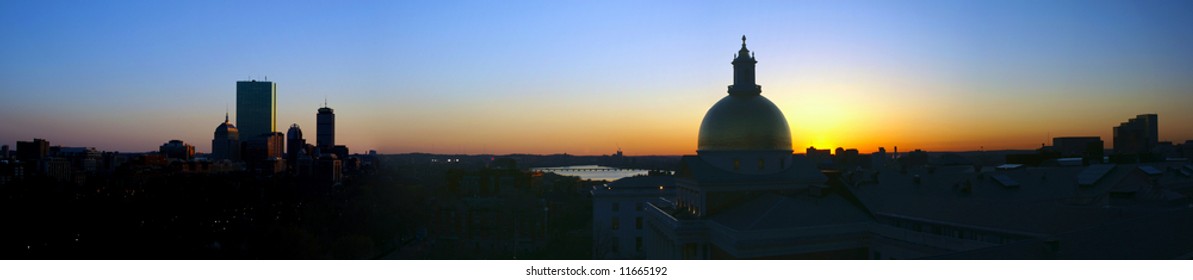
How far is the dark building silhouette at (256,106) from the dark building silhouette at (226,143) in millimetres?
218

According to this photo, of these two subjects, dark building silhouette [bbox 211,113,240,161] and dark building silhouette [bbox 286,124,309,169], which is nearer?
dark building silhouette [bbox 211,113,240,161]

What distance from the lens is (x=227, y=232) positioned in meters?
18.6

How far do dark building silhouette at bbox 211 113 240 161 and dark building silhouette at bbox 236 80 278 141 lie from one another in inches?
8.6

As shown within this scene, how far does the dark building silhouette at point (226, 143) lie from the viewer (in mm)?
11545

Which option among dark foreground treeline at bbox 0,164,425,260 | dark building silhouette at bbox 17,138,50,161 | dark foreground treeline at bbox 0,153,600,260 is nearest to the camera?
dark building silhouette at bbox 17,138,50,161

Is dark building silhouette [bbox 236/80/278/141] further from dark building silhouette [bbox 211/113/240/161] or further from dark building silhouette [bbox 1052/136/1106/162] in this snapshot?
dark building silhouette [bbox 1052/136/1106/162]

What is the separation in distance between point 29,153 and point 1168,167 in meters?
31.4

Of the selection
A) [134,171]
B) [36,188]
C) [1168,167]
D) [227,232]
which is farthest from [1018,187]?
[134,171]

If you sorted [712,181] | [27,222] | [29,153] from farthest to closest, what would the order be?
1. [27,222]
2. [712,181]
3. [29,153]

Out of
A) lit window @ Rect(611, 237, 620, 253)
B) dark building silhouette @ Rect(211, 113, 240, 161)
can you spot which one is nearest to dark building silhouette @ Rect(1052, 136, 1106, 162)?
lit window @ Rect(611, 237, 620, 253)

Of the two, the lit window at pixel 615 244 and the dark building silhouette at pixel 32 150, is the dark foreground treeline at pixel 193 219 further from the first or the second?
the lit window at pixel 615 244

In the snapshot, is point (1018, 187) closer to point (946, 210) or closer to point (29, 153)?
point (946, 210)

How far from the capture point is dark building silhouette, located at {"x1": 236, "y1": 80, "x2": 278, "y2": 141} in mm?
9453

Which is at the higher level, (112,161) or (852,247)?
(112,161)
